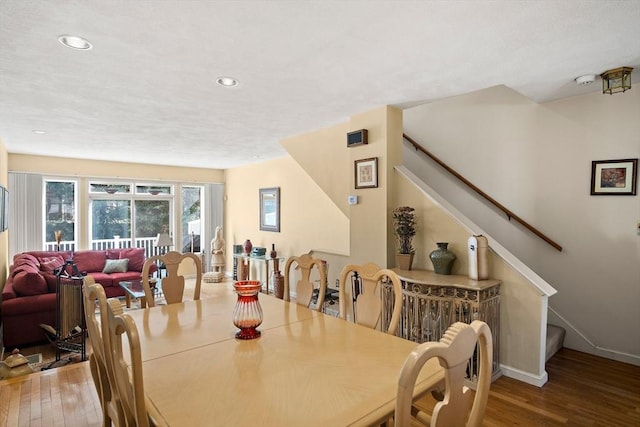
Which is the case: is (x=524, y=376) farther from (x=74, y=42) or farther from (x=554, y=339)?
(x=74, y=42)

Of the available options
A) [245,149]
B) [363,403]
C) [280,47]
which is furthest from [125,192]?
[363,403]

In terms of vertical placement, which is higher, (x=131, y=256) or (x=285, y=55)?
(x=285, y=55)

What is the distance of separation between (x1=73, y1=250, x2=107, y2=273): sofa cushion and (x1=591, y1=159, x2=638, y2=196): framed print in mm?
7028

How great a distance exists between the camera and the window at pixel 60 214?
6.14 m

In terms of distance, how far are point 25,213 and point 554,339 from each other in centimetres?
766

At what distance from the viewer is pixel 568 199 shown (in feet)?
11.2

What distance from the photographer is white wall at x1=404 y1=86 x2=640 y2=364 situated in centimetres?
307

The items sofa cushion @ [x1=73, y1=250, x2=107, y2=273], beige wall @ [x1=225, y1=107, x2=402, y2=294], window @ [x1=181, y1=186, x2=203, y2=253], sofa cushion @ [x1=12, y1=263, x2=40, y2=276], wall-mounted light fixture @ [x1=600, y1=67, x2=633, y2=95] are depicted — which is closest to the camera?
wall-mounted light fixture @ [x1=600, y1=67, x2=633, y2=95]

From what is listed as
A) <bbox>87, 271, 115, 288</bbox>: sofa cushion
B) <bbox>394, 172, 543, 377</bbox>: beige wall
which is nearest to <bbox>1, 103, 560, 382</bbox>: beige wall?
<bbox>394, 172, 543, 377</bbox>: beige wall

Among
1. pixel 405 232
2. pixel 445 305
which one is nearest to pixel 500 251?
pixel 445 305

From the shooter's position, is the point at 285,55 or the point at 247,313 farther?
the point at 285,55

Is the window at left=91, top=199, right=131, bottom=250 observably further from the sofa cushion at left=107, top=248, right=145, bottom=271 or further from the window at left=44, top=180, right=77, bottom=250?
the sofa cushion at left=107, top=248, right=145, bottom=271

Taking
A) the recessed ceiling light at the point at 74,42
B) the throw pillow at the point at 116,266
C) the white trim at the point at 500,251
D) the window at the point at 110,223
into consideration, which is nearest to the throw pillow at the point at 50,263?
the throw pillow at the point at 116,266

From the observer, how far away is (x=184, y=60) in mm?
2305
